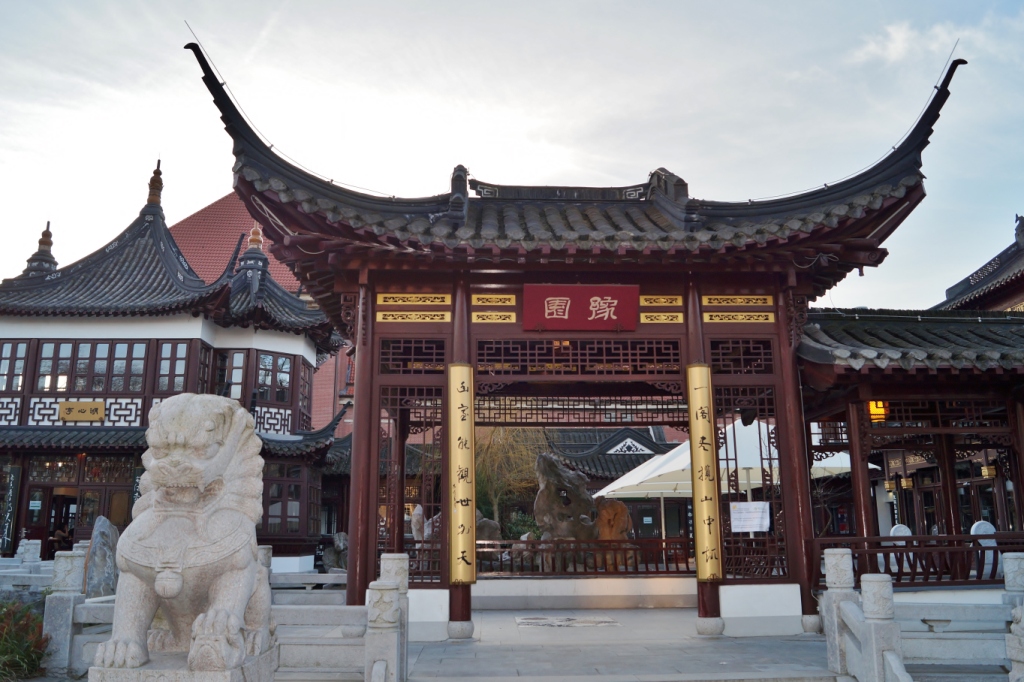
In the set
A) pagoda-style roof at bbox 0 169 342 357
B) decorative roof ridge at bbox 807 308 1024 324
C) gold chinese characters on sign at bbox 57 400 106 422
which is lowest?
gold chinese characters on sign at bbox 57 400 106 422

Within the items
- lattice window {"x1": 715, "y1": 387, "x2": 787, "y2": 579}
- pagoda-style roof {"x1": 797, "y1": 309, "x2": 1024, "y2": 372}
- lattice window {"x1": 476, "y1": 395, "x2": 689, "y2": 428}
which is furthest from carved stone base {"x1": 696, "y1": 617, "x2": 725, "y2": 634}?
lattice window {"x1": 476, "y1": 395, "x2": 689, "y2": 428}

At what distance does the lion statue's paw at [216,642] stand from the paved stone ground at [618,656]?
259 centimetres

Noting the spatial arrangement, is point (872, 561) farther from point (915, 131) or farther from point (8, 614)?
point (8, 614)

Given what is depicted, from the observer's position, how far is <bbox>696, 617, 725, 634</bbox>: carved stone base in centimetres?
830

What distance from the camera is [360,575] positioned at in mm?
8219

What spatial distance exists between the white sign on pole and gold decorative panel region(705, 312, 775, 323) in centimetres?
206

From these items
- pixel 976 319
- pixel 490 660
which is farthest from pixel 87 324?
pixel 976 319

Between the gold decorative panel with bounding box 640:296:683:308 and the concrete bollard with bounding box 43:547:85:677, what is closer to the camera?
the concrete bollard with bounding box 43:547:85:677

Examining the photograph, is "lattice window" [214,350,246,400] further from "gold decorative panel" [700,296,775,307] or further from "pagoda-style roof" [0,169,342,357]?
"gold decorative panel" [700,296,775,307]

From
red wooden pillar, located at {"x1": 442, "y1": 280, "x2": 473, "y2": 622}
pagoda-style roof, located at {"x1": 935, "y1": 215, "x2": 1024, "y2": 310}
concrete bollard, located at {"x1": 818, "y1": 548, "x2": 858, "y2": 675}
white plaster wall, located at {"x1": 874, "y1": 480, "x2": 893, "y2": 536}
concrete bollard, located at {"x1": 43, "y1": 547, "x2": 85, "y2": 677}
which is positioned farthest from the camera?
white plaster wall, located at {"x1": 874, "y1": 480, "x2": 893, "y2": 536}

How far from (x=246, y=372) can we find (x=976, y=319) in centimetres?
1499

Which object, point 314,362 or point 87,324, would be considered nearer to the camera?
point 87,324

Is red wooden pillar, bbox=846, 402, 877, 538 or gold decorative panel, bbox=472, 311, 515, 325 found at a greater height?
gold decorative panel, bbox=472, 311, 515, 325

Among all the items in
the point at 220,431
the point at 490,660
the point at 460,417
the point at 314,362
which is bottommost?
the point at 490,660
